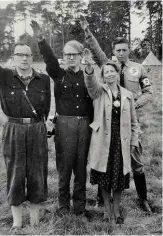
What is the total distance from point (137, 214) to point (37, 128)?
1.83 metres

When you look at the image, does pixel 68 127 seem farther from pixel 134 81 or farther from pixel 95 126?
pixel 134 81

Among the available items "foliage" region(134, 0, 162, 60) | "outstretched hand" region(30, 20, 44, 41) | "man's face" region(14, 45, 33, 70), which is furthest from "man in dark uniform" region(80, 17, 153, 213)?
"foliage" region(134, 0, 162, 60)

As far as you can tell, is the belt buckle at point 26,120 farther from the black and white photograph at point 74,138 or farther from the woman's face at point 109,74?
the woman's face at point 109,74

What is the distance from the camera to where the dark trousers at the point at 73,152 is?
3938 mm

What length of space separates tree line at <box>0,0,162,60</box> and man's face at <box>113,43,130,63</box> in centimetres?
1703

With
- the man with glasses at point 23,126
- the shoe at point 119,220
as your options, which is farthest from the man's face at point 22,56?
the shoe at point 119,220

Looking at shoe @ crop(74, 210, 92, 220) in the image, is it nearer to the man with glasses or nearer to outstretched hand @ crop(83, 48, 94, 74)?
the man with glasses

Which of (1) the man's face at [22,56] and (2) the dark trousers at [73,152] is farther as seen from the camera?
(2) the dark trousers at [73,152]

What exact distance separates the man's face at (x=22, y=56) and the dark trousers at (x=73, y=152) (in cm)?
79

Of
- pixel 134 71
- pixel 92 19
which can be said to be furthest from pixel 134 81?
pixel 92 19

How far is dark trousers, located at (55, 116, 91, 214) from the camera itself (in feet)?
12.9

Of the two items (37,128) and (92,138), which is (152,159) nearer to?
(92,138)

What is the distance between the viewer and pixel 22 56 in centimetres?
358

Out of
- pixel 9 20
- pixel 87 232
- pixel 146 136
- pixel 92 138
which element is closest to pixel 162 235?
pixel 87 232
